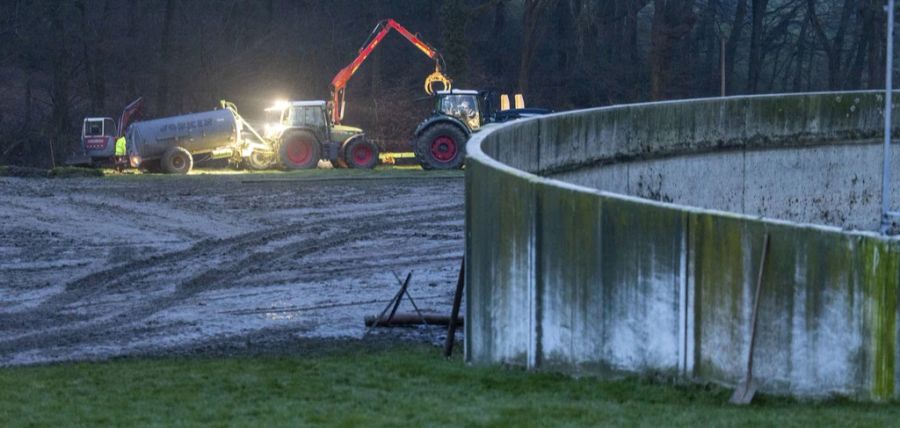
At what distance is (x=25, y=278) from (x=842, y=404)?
1289 cm

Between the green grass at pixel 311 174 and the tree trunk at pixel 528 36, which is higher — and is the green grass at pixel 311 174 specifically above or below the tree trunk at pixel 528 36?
below

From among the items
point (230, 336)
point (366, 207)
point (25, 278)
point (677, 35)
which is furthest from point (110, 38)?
point (230, 336)

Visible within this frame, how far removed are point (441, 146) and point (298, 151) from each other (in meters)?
3.66

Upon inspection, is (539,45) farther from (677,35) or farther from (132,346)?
(132,346)

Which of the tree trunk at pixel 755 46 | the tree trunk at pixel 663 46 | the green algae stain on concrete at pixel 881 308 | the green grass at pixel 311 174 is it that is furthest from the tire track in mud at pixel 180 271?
the tree trunk at pixel 755 46

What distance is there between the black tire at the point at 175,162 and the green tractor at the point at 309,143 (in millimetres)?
1714

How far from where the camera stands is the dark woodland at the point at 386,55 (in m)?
51.1

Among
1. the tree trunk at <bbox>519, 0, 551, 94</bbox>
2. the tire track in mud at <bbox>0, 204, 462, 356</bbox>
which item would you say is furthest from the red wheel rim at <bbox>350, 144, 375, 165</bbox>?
the tree trunk at <bbox>519, 0, 551, 94</bbox>

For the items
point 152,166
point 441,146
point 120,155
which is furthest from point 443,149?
point 120,155

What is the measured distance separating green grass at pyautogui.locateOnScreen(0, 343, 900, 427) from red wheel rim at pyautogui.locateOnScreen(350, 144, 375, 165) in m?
22.8

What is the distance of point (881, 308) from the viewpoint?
8.89m

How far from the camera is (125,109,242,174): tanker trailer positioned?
1359 inches

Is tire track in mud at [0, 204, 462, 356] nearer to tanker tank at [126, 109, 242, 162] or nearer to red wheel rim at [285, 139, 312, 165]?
red wheel rim at [285, 139, 312, 165]

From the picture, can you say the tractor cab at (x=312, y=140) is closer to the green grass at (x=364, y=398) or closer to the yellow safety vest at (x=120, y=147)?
the yellow safety vest at (x=120, y=147)
